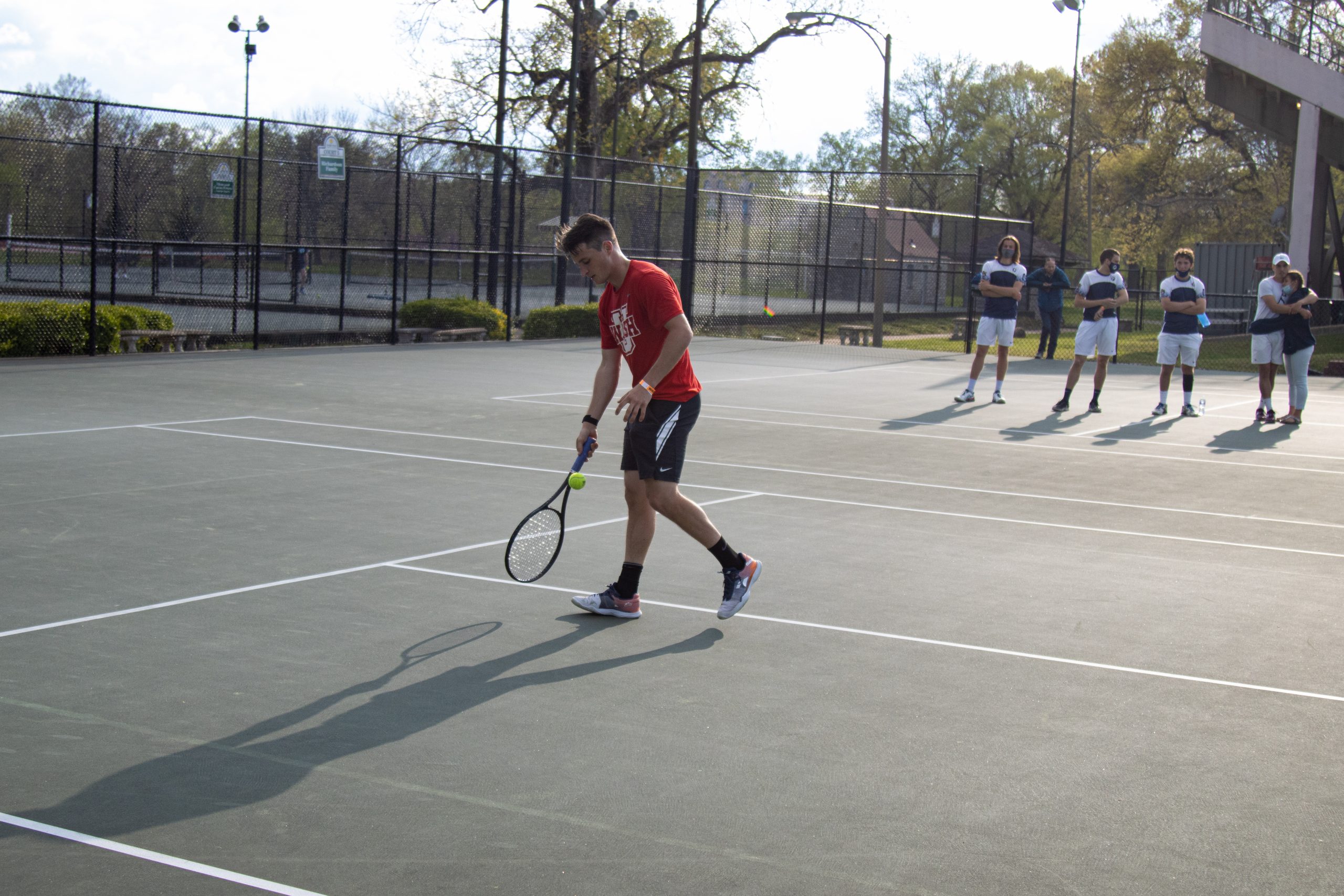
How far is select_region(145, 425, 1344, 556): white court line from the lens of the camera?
337 inches

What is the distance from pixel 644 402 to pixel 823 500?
3910mm

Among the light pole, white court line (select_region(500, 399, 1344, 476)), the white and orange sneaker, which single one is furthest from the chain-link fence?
the white and orange sneaker

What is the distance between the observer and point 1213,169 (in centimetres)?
5253

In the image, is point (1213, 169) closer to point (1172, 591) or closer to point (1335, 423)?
point (1335, 423)

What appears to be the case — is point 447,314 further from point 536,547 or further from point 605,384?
point 605,384

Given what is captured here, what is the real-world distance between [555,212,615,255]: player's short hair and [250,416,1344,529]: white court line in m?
4.92

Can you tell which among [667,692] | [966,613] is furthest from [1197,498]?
[667,692]

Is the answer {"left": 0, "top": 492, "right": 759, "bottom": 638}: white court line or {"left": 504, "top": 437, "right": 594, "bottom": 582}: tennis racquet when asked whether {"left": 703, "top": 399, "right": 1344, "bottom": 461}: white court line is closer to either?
{"left": 0, "top": 492, "right": 759, "bottom": 638}: white court line

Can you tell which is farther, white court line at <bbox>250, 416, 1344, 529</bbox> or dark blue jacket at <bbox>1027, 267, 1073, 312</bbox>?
dark blue jacket at <bbox>1027, 267, 1073, 312</bbox>

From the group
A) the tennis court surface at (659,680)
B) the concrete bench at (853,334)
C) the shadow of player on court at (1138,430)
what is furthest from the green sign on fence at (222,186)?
the shadow of player on court at (1138,430)

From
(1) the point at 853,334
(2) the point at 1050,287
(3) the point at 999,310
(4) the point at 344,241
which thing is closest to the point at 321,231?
(4) the point at 344,241

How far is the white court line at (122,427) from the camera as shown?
37.0 feet

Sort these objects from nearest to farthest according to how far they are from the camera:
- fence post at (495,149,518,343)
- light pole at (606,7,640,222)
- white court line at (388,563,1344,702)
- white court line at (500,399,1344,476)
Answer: white court line at (388,563,1344,702)
white court line at (500,399,1344,476)
fence post at (495,149,518,343)
light pole at (606,7,640,222)

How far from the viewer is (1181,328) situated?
15750 millimetres
